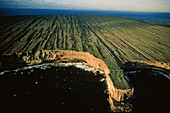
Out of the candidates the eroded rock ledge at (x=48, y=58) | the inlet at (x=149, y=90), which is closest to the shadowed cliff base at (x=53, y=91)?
the eroded rock ledge at (x=48, y=58)

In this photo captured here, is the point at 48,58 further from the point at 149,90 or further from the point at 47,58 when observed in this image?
the point at 149,90

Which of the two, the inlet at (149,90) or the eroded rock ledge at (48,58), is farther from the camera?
the eroded rock ledge at (48,58)

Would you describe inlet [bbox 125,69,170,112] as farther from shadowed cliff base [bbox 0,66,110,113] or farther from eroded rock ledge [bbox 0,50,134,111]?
eroded rock ledge [bbox 0,50,134,111]

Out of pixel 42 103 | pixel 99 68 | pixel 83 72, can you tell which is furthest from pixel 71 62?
pixel 42 103

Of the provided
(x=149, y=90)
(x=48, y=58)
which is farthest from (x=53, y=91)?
(x=149, y=90)

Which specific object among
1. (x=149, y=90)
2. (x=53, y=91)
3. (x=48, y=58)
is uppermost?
(x=48, y=58)

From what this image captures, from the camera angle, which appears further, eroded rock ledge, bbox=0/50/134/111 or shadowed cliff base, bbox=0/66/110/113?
eroded rock ledge, bbox=0/50/134/111

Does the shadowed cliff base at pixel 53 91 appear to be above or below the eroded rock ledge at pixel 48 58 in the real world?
below

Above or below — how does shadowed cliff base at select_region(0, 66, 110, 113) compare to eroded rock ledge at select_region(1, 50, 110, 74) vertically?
below

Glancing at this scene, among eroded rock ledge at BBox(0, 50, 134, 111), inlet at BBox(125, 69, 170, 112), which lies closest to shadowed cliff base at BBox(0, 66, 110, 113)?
eroded rock ledge at BBox(0, 50, 134, 111)

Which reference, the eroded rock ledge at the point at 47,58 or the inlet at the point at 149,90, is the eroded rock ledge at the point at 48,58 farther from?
the inlet at the point at 149,90

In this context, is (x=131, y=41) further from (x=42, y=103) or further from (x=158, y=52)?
(x=42, y=103)
